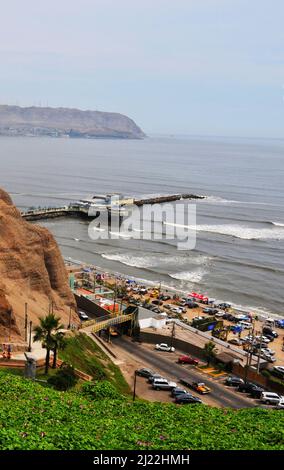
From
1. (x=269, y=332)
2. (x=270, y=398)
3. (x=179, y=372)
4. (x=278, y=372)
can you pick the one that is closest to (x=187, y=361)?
(x=179, y=372)

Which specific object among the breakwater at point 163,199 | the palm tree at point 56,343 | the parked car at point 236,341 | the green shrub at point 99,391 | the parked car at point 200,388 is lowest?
the parked car at point 236,341

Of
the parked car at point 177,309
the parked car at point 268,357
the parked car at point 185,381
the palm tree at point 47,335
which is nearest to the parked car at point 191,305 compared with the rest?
the parked car at point 177,309

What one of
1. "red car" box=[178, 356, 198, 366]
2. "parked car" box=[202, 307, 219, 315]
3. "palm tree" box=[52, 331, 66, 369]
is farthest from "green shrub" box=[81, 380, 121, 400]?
"parked car" box=[202, 307, 219, 315]

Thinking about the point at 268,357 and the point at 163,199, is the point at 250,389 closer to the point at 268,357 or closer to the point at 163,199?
the point at 268,357

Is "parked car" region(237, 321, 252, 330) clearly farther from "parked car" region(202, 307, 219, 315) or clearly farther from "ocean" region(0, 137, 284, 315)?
"ocean" region(0, 137, 284, 315)

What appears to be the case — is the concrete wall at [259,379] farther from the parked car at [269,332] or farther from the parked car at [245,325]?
the parked car at [245,325]

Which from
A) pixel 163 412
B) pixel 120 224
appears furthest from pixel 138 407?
pixel 120 224
